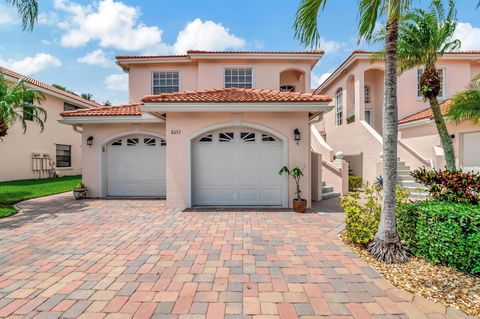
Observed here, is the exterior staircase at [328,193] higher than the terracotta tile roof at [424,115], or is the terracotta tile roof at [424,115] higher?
the terracotta tile roof at [424,115]

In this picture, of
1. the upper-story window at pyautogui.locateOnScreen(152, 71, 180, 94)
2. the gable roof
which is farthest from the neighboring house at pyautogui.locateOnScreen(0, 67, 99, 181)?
the gable roof

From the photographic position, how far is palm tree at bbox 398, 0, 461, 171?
8.22 meters

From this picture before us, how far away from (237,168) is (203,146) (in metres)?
1.70

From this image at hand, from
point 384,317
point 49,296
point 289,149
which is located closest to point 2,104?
point 49,296

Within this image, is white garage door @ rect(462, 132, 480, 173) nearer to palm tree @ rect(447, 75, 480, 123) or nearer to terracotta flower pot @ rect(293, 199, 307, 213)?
palm tree @ rect(447, 75, 480, 123)

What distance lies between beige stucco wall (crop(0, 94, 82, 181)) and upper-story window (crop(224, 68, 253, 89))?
12279 mm

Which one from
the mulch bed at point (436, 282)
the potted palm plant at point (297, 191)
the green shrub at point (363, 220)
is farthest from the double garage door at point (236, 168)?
the mulch bed at point (436, 282)

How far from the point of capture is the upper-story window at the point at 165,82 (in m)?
15.5

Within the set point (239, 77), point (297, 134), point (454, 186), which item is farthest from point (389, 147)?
point (239, 77)

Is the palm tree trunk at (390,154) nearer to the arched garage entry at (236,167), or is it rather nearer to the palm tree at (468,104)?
the arched garage entry at (236,167)

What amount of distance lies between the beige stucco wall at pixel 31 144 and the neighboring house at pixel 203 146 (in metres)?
7.96

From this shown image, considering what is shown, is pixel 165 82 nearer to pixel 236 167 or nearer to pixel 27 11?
pixel 27 11

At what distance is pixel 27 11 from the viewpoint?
822 centimetres

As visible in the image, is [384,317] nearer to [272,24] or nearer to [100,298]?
[100,298]
